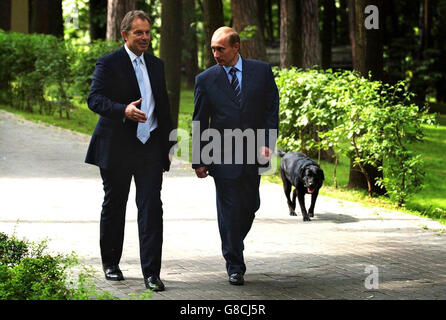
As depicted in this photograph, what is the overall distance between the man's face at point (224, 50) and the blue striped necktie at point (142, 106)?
0.63m

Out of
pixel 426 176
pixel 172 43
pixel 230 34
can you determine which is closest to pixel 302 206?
pixel 230 34

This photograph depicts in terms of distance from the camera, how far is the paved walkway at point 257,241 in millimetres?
7352

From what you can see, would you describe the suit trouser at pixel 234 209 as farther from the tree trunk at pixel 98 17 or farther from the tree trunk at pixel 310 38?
the tree trunk at pixel 98 17

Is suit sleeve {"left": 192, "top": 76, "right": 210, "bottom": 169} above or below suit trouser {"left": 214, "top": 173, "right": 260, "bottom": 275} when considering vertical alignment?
above

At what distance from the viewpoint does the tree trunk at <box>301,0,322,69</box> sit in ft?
69.5

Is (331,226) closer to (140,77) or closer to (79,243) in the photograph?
(79,243)

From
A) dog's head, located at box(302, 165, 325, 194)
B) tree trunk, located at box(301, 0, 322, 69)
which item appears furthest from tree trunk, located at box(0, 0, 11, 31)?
dog's head, located at box(302, 165, 325, 194)

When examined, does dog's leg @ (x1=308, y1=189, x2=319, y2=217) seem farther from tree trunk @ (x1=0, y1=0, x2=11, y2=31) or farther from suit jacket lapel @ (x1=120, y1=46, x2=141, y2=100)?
tree trunk @ (x1=0, y1=0, x2=11, y2=31)

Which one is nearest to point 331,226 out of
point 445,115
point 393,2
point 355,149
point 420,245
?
point 420,245

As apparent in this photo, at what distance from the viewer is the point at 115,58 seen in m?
7.13

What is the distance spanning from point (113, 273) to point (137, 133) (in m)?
1.27

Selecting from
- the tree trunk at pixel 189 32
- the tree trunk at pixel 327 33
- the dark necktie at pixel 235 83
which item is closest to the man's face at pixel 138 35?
the dark necktie at pixel 235 83

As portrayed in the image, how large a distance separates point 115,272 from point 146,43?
196 centimetres

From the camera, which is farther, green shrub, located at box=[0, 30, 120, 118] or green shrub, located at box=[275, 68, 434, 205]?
green shrub, located at box=[0, 30, 120, 118]
